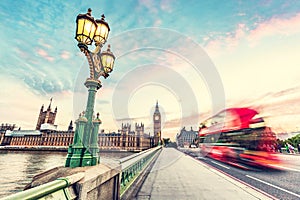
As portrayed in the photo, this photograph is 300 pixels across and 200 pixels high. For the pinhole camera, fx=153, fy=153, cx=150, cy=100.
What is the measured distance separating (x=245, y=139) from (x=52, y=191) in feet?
40.0

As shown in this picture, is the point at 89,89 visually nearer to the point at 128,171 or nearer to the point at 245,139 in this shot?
the point at 128,171

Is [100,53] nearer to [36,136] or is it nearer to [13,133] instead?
[36,136]

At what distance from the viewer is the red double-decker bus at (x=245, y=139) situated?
9562mm

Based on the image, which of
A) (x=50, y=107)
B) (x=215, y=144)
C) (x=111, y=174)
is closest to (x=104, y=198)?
(x=111, y=174)

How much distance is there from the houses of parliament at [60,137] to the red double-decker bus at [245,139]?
85.5 m

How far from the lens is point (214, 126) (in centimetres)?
1634

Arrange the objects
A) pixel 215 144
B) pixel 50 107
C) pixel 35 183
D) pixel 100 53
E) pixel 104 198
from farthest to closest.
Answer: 1. pixel 50 107
2. pixel 215 144
3. pixel 100 53
4. pixel 104 198
5. pixel 35 183

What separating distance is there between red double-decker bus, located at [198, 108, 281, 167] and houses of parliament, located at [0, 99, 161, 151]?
281ft

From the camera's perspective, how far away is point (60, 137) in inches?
4294

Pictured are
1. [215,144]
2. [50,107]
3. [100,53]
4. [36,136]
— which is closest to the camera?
[100,53]

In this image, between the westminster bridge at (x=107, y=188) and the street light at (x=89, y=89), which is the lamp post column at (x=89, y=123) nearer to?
the street light at (x=89, y=89)

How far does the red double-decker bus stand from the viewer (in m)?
9.56

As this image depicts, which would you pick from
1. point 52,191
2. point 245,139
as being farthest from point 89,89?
point 245,139

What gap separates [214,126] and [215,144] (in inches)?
72.7
